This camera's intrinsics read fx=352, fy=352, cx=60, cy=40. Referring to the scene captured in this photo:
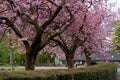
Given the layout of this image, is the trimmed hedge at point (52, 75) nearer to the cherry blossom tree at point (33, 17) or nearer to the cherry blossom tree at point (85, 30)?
the cherry blossom tree at point (33, 17)

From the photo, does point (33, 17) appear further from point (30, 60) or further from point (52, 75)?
point (52, 75)

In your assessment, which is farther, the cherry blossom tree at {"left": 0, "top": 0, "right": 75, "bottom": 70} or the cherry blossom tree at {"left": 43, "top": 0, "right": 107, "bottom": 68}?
the cherry blossom tree at {"left": 43, "top": 0, "right": 107, "bottom": 68}

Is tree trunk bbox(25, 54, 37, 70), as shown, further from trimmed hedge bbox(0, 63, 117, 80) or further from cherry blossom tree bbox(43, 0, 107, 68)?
cherry blossom tree bbox(43, 0, 107, 68)

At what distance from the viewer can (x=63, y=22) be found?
17.8 metres

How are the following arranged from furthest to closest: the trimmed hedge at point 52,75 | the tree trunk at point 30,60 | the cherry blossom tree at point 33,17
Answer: the tree trunk at point 30,60 → the cherry blossom tree at point 33,17 → the trimmed hedge at point 52,75

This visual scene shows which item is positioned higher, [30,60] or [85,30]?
[85,30]

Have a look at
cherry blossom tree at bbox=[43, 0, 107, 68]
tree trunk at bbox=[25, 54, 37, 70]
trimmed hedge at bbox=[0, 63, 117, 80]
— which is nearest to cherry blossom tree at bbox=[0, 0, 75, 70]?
tree trunk at bbox=[25, 54, 37, 70]

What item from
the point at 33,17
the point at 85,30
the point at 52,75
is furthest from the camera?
the point at 85,30

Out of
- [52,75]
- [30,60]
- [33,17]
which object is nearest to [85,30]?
[33,17]

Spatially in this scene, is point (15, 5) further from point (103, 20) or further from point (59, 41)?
point (103, 20)

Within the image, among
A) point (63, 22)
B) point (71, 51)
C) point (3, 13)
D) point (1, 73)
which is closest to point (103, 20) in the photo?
point (71, 51)

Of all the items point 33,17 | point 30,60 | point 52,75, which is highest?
point 33,17

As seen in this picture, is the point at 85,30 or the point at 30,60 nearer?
the point at 30,60

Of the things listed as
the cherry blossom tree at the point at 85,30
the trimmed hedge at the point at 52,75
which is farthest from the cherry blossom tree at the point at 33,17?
the trimmed hedge at the point at 52,75
